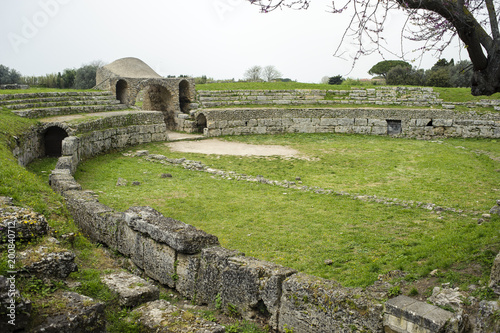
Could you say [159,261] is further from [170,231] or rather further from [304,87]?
[304,87]

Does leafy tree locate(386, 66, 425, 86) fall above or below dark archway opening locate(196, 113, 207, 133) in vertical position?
above

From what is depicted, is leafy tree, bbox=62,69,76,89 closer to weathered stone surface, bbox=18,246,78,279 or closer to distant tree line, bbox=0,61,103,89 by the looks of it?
distant tree line, bbox=0,61,103,89

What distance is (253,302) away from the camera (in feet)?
19.5

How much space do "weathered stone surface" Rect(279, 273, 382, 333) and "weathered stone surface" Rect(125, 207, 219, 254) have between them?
6.14 feet

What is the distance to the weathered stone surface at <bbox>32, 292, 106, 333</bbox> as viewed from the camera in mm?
4320

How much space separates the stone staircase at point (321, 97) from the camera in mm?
28781

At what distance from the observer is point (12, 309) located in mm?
4137

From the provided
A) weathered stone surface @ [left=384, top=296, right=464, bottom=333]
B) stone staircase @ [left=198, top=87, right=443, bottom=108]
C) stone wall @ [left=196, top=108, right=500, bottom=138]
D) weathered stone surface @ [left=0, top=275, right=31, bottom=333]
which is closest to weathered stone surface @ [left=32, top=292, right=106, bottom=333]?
weathered stone surface @ [left=0, top=275, right=31, bottom=333]

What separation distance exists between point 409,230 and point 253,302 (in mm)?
5564

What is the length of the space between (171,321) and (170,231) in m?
2.31

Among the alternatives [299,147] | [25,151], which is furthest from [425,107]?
[25,151]

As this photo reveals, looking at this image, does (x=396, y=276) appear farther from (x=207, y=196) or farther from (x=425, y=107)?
(x=425, y=107)

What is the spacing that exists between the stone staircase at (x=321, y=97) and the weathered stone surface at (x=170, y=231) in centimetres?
2094

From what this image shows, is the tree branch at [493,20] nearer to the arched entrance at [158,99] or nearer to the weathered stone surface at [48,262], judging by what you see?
the weathered stone surface at [48,262]
